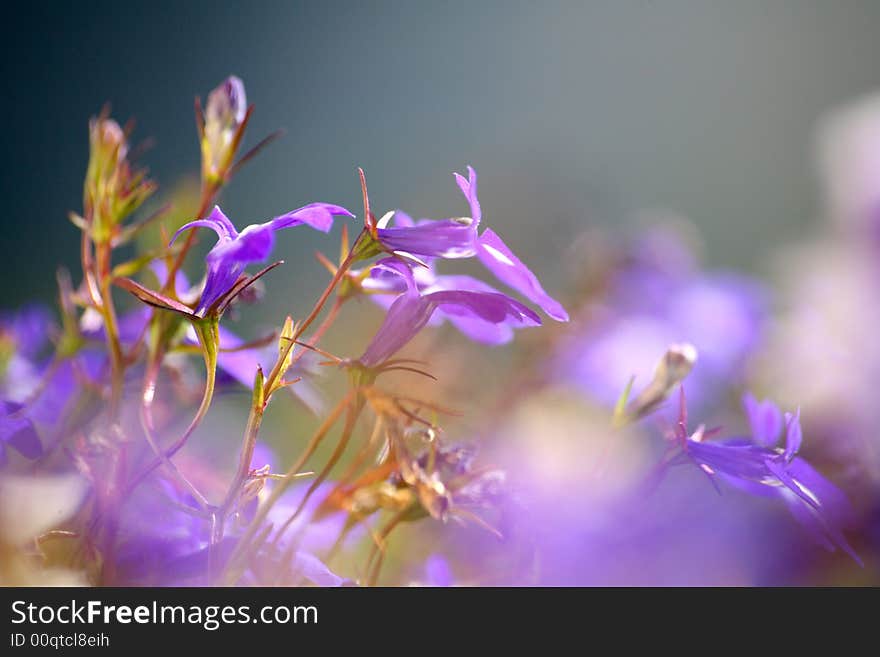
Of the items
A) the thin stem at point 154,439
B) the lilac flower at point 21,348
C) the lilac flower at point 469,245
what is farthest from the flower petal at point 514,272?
the lilac flower at point 21,348

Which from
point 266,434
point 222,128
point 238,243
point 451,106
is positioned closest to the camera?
point 238,243

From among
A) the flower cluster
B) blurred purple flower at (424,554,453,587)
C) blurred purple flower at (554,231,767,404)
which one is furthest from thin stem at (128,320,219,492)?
blurred purple flower at (554,231,767,404)

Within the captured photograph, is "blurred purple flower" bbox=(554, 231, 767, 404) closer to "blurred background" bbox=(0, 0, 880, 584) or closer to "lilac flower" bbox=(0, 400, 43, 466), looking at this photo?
"blurred background" bbox=(0, 0, 880, 584)

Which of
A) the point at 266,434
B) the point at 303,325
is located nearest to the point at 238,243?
the point at 303,325

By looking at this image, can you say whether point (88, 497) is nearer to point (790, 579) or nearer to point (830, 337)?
point (790, 579)

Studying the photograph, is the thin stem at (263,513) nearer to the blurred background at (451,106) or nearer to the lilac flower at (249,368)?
the lilac flower at (249,368)

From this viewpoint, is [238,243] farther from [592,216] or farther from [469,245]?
[592,216]
